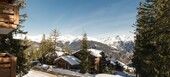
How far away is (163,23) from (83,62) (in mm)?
37766

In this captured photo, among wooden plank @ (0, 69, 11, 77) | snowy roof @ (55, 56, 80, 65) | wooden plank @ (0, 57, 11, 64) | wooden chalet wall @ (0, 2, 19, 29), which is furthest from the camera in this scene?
snowy roof @ (55, 56, 80, 65)

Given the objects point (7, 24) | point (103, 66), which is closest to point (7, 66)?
point (7, 24)

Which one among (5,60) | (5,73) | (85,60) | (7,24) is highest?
(7,24)

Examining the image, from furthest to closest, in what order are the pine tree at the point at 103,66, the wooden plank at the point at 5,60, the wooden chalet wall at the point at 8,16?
1. the pine tree at the point at 103,66
2. the wooden chalet wall at the point at 8,16
3. the wooden plank at the point at 5,60

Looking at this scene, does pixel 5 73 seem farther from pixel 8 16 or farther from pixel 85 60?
pixel 85 60

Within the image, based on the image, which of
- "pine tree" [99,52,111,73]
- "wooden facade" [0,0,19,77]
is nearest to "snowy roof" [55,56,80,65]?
"pine tree" [99,52,111,73]

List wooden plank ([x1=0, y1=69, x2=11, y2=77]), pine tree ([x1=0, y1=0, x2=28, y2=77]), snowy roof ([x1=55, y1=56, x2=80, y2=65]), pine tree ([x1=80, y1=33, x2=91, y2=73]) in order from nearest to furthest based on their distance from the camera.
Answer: wooden plank ([x1=0, y1=69, x2=11, y2=77]), pine tree ([x1=0, y1=0, x2=28, y2=77]), pine tree ([x1=80, y1=33, x2=91, y2=73]), snowy roof ([x1=55, y1=56, x2=80, y2=65])

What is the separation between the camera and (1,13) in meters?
8.41

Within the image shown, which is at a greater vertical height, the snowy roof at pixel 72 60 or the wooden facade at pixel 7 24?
the wooden facade at pixel 7 24

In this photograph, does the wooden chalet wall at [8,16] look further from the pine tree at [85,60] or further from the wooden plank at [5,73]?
the pine tree at [85,60]

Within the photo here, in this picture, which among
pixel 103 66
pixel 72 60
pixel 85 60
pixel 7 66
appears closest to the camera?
pixel 7 66

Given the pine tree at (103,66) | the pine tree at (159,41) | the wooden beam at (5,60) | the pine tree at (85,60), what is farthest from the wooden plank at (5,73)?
the pine tree at (103,66)

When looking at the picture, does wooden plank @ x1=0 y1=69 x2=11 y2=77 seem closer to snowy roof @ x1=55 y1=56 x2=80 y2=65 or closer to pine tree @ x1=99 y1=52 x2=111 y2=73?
pine tree @ x1=99 y1=52 x2=111 y2=73

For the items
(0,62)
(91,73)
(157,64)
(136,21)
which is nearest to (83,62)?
(91,73)
